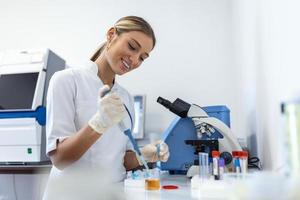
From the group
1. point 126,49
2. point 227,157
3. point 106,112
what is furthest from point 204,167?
point 126,49

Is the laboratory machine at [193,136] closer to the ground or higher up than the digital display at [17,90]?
closer to the ground

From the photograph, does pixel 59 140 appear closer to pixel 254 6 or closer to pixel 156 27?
pixel 254 6

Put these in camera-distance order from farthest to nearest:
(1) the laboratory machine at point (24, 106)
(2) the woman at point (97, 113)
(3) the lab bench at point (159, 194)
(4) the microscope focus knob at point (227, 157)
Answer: (1) the laboratory machine at point (24, 106) < (4) the microscope focus knob at point (227, 157) < (2) the woman at point (97, 113) < (3) the lab bench at point (159, 194)

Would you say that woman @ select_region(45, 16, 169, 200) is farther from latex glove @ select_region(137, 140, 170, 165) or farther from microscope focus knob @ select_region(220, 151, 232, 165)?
microscope focus knob @ select_region(220, 151, 232, 165)

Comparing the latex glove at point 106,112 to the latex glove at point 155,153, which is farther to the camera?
the latex glove at point 155,153

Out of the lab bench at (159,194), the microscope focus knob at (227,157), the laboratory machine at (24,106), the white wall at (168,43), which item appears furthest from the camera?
the white wall at (168,43)

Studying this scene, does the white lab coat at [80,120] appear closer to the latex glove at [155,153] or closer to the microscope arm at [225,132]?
the latex glove at [155,153]

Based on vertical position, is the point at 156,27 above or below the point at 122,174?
above

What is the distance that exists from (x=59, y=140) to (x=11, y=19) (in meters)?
1.99

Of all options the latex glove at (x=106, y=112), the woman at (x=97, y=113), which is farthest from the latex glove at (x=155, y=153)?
the latex glove at (x=106, y=112)

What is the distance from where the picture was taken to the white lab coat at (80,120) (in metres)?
0.94

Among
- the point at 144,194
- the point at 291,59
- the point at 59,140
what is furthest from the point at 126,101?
the point at 291,59

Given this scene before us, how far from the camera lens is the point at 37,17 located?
2398 mm

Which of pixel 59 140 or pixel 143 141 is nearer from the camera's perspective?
pixel 59 140
